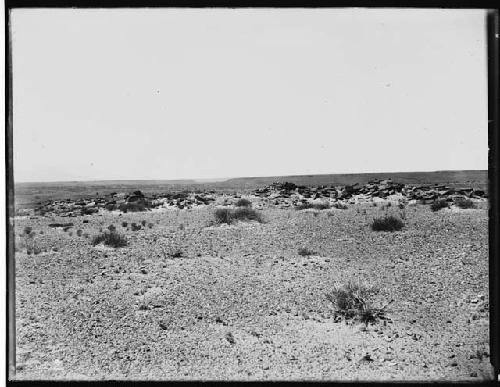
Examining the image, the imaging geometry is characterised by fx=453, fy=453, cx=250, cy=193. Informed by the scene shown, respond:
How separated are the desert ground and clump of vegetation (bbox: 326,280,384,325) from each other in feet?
0.17

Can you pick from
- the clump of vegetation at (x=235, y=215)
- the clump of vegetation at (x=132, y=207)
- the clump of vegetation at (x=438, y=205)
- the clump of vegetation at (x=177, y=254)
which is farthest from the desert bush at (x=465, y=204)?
the clump of vegetation at (x=132, y=207)

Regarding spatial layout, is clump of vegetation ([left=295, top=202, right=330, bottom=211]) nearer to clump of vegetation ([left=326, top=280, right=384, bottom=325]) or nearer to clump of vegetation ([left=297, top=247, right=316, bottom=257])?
clump of vegetation ([left=297, top=247, right=316, bottom=257])

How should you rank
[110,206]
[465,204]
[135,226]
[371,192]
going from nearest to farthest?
[135,226] → [465,204] → [110,206] → [371,192]

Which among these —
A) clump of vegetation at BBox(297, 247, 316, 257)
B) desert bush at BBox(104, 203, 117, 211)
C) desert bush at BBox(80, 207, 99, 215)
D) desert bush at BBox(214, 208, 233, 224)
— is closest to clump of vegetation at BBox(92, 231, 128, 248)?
desert bush at BBox(214, 208, 233, 224)

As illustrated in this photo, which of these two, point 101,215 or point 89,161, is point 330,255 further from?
point 101,215

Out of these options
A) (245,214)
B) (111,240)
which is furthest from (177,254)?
(245,214)

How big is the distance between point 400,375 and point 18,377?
4.11 metres

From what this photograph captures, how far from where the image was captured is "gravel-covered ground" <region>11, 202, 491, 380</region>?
4.98 meters

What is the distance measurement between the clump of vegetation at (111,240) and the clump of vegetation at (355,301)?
383cm

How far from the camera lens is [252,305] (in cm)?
595

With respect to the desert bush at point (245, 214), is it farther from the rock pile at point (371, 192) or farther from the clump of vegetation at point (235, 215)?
the rock pile at point (371, 192)

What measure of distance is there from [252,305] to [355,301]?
1328mm

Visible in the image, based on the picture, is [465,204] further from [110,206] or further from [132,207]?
[110,206]

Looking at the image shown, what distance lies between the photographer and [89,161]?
821 cm
